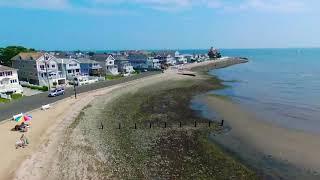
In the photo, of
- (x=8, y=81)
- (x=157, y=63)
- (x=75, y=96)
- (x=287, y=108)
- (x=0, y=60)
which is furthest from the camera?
(x=157, y=63)

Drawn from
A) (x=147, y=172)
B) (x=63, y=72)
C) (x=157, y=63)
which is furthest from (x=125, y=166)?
(x=157, y=63)

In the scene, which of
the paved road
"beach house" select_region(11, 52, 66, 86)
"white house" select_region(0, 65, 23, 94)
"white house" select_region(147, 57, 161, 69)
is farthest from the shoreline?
"white house" select_region(147, 57, 161, 69)

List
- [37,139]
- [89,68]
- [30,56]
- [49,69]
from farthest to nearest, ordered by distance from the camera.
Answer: [89,68]
[30,56]
[49,69]
[37,139]

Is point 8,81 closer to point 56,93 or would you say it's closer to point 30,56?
point 56,93

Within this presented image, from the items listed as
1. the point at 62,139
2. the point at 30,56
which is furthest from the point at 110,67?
the point at 62,139

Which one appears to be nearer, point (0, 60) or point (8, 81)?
point (8, 81)

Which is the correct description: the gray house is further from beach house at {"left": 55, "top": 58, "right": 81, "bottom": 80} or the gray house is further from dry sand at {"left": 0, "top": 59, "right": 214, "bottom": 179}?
dry sand at {"left": 0, "top": 59, "right": 214, "bottom": 179}

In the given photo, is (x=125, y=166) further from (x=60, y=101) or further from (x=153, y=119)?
(x=60, y=101)
